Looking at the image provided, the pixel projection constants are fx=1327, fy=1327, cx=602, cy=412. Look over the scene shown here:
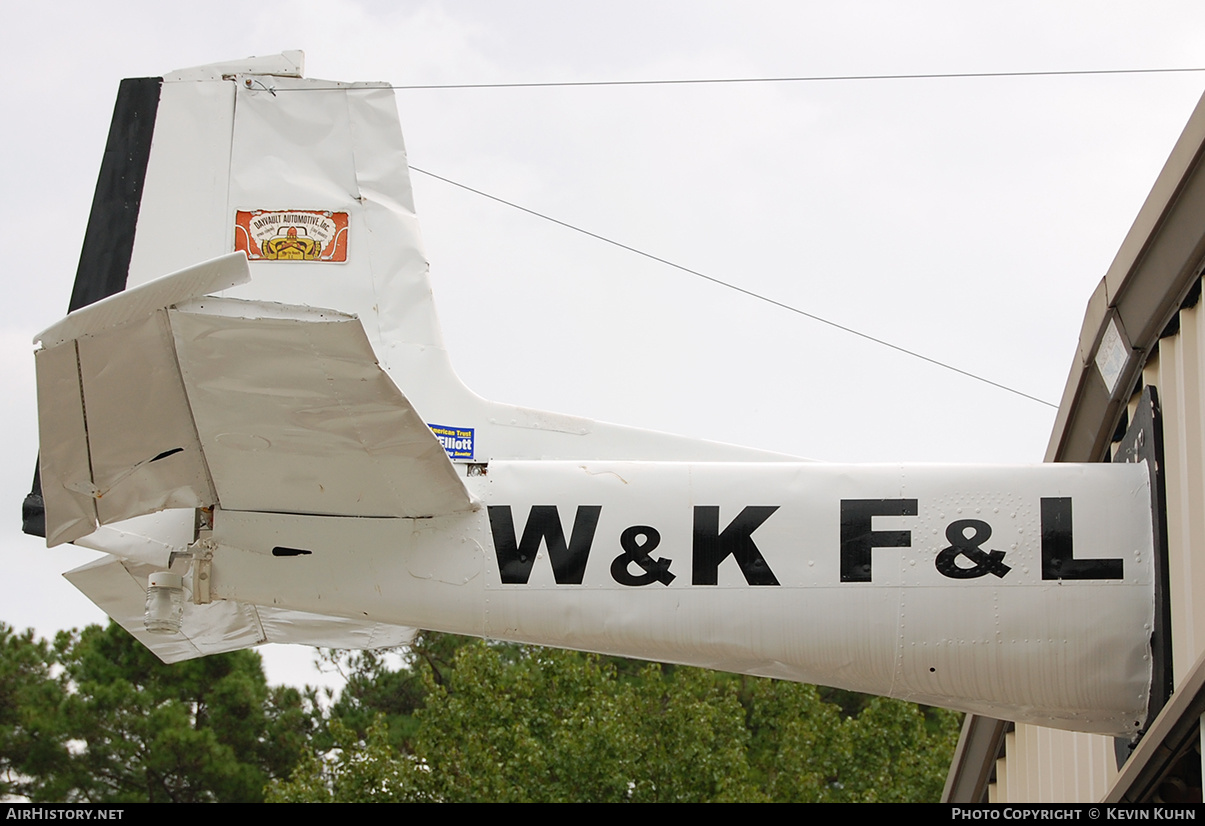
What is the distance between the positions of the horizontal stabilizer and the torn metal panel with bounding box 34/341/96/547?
4.02 ft

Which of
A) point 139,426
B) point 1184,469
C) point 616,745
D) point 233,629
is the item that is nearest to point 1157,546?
point 1184,469

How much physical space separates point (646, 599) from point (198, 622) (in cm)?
244

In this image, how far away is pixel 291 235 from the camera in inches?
257

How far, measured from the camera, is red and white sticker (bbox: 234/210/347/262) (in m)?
6.50

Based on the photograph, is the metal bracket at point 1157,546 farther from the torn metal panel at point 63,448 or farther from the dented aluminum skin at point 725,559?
the torn metal panel at point 63,448

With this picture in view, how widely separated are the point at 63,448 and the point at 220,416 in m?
0.57

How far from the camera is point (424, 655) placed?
25.5 m

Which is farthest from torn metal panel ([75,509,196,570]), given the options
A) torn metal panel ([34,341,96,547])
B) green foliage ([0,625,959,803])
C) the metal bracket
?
green foliage ([0,625,959,803])

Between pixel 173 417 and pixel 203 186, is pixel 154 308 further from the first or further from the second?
pixel 203 186

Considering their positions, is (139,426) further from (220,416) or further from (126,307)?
(126,307)

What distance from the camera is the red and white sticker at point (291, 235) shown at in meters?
6.50

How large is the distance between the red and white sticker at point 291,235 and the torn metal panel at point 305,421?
140 cm

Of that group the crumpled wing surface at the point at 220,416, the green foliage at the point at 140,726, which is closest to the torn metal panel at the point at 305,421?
the crumpled wing surface at the point at 220,416

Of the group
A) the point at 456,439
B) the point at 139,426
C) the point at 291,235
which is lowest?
the point at 139,426
